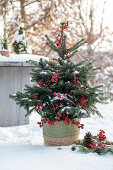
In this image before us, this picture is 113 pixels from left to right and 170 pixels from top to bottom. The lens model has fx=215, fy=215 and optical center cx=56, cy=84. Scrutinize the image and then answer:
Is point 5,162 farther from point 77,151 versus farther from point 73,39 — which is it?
point 73,39

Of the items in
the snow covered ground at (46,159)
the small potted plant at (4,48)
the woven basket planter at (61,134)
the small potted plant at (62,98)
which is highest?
the small potted plant at (4,48)

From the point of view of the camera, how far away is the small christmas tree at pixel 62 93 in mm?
3340

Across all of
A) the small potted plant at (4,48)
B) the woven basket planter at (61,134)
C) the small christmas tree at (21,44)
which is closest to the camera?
the woven basket planter at (61,134)

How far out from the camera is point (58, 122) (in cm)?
344

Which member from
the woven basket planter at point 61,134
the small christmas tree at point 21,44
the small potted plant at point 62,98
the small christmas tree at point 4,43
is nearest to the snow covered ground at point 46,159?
the woven basket planter at point 61,134

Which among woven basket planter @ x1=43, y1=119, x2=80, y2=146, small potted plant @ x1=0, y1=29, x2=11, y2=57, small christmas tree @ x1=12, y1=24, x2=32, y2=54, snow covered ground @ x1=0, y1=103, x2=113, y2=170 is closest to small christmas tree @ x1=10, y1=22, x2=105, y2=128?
woven basket planter @ x1=43, y1=119, x2=80, y2=146

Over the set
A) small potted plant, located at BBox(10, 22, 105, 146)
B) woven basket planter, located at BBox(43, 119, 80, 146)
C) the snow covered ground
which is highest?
small potted plant, located at BBox(10, 22, 105, 146)

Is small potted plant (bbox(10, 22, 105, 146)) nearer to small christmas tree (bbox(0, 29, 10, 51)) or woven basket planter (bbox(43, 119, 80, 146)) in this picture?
woven basket planter (bbox(43, 119, 80, 146))

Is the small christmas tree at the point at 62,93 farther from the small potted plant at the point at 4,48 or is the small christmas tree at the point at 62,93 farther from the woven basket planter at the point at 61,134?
the small potted plant at the point at 4,48

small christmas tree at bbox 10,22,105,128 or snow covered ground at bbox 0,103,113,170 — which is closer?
snow covered ground at bbox 0,103,113,170

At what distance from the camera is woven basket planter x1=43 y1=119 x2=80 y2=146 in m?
3.44

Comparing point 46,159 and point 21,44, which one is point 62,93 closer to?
point 46,159

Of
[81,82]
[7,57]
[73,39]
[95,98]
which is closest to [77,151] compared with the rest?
[95,98]

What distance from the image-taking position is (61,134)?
3.44m
